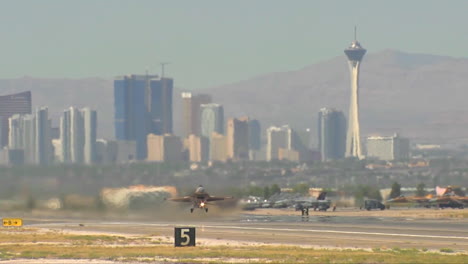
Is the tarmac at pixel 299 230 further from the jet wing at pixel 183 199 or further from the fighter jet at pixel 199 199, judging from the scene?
the fighter jet at pixel 199 199

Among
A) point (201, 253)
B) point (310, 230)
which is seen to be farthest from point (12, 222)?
point (201, 253)

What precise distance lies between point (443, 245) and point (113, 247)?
3162cm

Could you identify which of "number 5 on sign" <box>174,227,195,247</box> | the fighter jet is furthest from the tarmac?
"number 5 on sign" <box>174,227,195,247</box>

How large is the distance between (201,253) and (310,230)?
40287 millimetres

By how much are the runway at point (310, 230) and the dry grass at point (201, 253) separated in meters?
7.59

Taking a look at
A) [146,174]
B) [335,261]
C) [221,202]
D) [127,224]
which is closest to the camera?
[335,261]

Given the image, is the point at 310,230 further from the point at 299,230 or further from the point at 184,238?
the point at 184,238

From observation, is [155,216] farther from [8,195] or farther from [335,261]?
[335,261]

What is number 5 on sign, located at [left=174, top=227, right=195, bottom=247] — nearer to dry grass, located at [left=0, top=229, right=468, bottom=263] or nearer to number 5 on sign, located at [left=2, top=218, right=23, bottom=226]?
dry grass, located at [left=0, top=229, right=468, bottom=263]

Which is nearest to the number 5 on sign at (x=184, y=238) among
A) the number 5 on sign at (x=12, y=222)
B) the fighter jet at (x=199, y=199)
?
the fighter jet at (x=199, y=199)

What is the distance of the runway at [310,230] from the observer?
115 meters

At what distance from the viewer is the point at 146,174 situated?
555 feet

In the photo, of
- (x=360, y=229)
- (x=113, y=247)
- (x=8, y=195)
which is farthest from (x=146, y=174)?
(x=113, y=247)

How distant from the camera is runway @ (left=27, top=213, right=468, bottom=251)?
376ft
